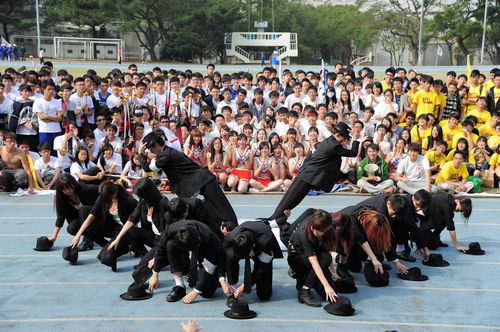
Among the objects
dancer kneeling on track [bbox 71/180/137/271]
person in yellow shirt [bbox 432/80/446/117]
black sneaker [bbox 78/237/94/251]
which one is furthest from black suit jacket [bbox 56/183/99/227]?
person in yellow shirt [bbox 432/80/446/117]

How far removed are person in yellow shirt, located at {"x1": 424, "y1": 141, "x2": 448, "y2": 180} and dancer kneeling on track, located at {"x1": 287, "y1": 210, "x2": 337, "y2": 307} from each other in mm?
5567

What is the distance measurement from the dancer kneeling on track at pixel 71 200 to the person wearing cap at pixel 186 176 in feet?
2.89

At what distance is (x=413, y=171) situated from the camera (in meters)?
10.2

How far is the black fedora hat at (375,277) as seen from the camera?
6105 mm

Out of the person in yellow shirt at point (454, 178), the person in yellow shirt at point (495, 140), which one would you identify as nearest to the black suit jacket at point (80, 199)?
the person in yellow shirt at point (454, 178)

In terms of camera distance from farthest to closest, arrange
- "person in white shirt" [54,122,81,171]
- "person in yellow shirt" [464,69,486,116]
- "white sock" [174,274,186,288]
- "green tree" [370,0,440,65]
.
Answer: "green tree" [370,0,440,65] < "person in yellow shirt" [464,69,486,116] < "person in white shirt" [54,122,81,171] < "white sock" [174,274,186,288]

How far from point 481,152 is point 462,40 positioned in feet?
124

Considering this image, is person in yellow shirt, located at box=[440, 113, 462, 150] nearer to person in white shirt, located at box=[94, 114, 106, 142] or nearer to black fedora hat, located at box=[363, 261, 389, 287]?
black fedora hat, located at box=[363, 261, 389, 287]

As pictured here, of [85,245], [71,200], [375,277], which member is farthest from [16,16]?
[375,277]

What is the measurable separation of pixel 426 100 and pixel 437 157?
1671 mm

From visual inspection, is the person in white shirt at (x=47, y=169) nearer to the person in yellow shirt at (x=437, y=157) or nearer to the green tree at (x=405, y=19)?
the person in yellow shirt at (x=437, y=157)

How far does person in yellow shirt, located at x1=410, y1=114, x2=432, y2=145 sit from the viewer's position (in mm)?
11156

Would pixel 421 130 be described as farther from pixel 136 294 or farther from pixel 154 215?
pixel 136 294

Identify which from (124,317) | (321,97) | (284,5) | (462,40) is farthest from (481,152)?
(284,5)
